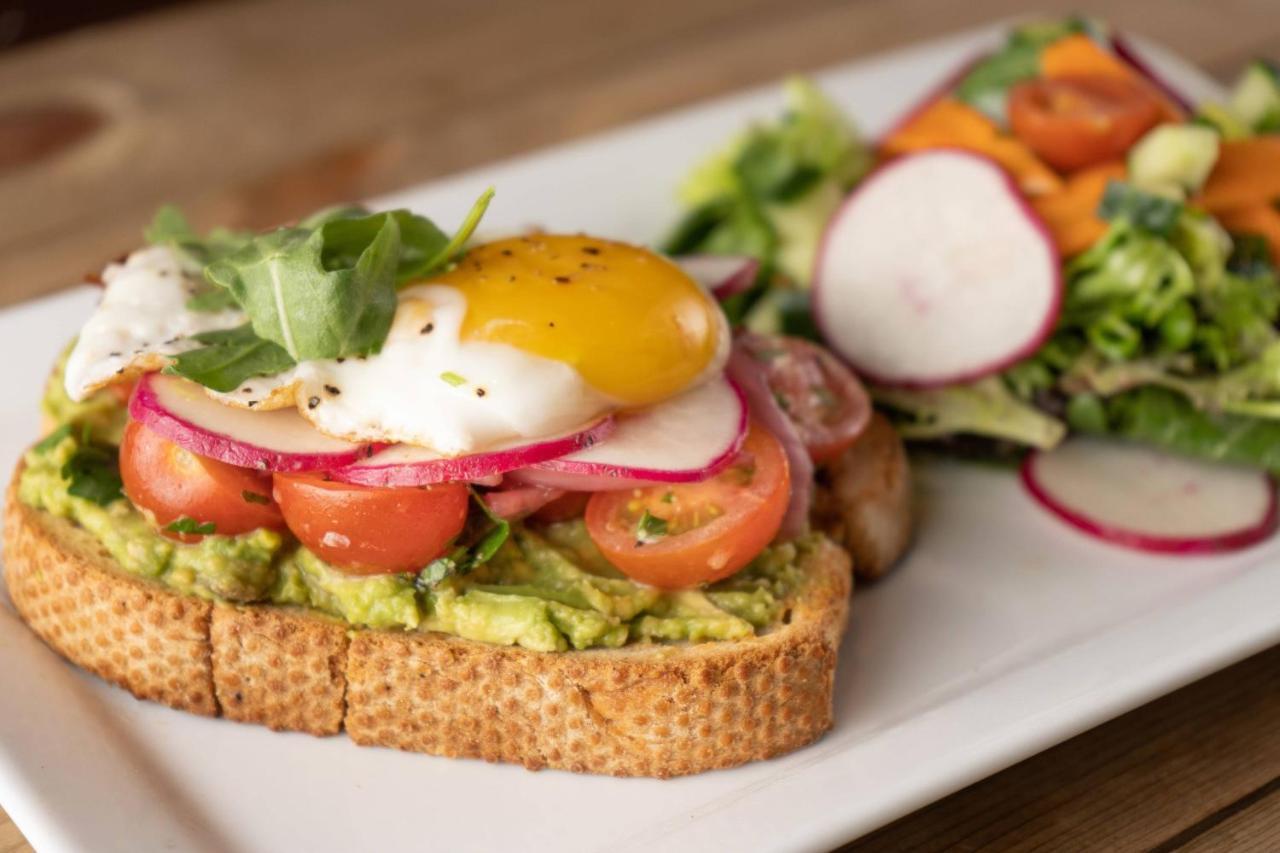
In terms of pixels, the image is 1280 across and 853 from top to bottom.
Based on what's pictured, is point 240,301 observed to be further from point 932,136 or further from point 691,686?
point 932,136

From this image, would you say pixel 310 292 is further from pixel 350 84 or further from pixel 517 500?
pixel 350 84

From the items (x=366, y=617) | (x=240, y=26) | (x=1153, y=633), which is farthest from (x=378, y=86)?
(x=1153, y=633)

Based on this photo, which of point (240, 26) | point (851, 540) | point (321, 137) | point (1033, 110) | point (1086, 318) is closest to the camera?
point (851, 540)

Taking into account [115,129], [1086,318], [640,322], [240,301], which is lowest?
[1086,318]

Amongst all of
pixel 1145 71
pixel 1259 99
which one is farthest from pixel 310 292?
pixel 1259 99

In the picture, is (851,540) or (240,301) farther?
(851,540)

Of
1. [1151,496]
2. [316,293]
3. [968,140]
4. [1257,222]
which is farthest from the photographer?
[968,140]
